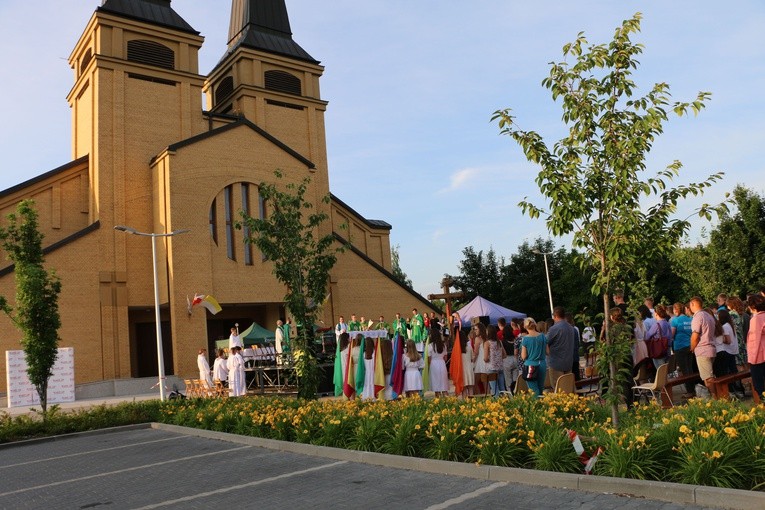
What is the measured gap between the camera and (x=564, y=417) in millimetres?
8875

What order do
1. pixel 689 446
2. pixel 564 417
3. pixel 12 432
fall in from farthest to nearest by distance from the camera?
pixel 12 432 < pixel 564 417 < pixel 689 446

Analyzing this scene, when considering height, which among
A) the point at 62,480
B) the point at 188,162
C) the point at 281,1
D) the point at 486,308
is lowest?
the point at 62,480

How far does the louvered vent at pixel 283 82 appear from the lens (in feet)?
131

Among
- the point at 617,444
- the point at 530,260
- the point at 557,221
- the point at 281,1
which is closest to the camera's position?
the point at 617,444

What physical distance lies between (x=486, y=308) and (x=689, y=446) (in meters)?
23.1

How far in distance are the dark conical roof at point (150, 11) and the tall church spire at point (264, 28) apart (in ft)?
14.8

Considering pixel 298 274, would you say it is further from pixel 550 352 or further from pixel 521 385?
pixel 550 352

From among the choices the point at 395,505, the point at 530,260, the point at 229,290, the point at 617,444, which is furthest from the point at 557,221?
the point at 530,260

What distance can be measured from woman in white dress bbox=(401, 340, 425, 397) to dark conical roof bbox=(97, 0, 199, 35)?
A: 88.4 feet

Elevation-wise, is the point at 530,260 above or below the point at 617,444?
above

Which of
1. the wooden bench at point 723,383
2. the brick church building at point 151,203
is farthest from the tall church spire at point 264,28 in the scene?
the wooden bench at point 723,383

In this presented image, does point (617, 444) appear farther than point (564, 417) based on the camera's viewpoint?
No

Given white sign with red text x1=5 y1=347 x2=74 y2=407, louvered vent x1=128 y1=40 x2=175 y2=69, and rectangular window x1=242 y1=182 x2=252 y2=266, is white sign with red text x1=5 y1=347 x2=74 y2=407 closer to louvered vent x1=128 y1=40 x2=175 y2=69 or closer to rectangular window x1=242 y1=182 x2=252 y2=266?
rectangular window x1=242 y1=182 x2=252 y2=266

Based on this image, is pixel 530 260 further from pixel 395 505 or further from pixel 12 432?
pixel 395 505
